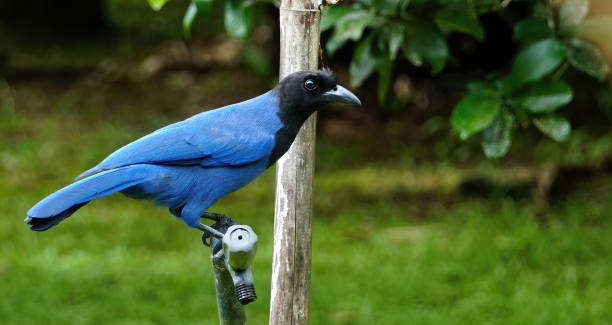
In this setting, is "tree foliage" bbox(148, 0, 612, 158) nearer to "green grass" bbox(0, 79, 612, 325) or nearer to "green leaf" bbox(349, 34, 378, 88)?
"green leaf" bbox(349, 34, 378, 88)

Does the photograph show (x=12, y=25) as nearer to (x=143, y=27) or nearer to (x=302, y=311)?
(x=143, y=27)

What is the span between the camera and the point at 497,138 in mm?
4047

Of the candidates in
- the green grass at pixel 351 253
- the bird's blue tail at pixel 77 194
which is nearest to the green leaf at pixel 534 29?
the green grass at pixel 351 253

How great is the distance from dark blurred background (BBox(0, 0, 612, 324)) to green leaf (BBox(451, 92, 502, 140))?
0.15m

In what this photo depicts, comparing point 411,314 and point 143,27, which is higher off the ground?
point 143,27

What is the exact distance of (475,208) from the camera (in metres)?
5.86

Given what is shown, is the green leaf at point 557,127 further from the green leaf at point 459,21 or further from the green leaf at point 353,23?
the green leaf at point 353,23

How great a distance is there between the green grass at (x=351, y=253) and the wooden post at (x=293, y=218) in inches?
66.5

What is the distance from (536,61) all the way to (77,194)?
2.29 meters

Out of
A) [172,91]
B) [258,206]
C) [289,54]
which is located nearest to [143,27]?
[172,91]

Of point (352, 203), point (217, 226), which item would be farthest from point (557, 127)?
point (352, 203)

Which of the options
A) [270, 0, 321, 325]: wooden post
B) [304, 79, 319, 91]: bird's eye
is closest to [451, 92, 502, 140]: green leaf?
[270, 0, 321, 325]: wooden post

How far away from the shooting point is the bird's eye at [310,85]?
2.64 m

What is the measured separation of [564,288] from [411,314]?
922 mm
